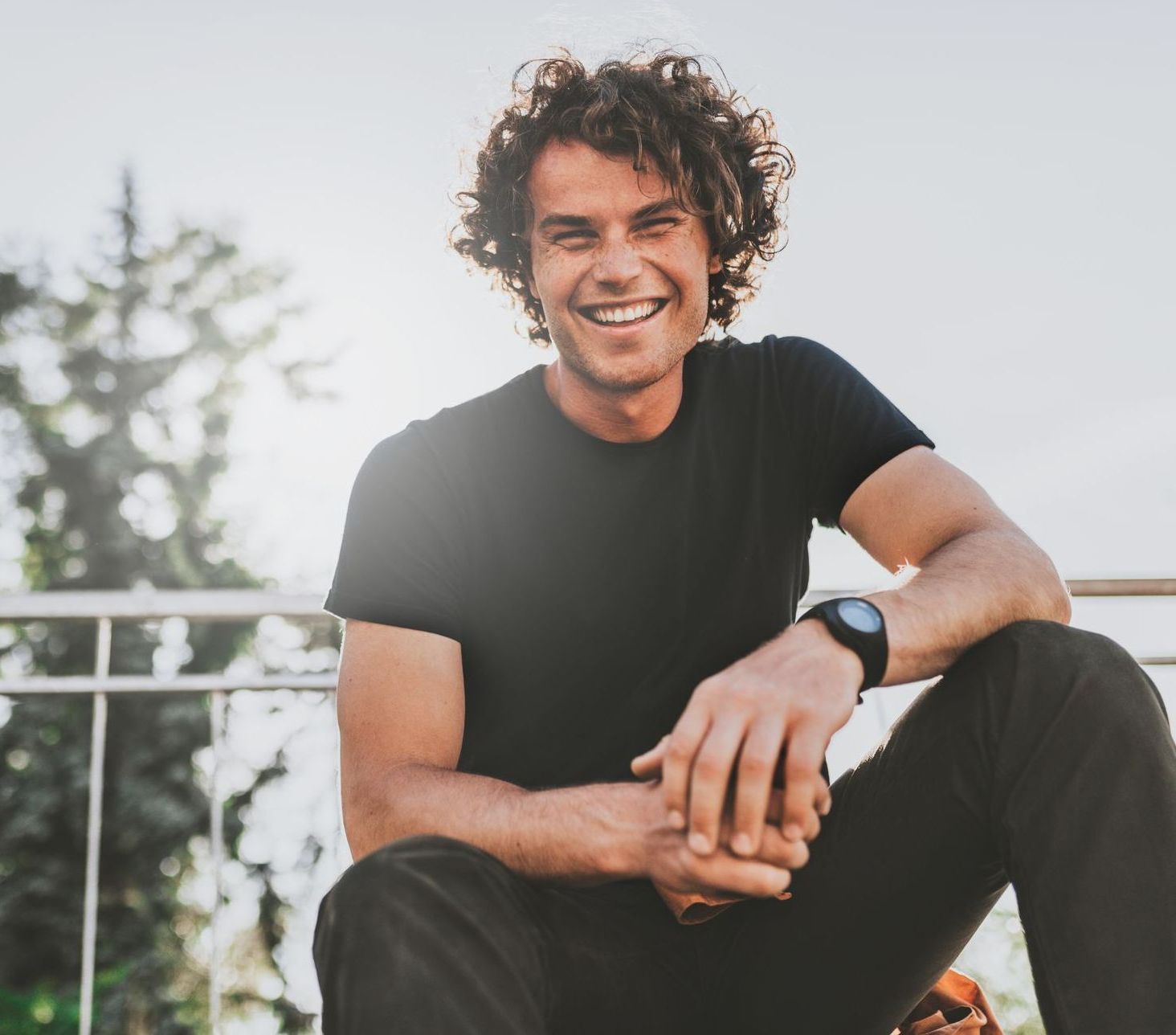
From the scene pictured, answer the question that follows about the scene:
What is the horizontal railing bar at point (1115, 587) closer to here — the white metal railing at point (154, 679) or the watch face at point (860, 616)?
the white metal railing at point (154, 679)

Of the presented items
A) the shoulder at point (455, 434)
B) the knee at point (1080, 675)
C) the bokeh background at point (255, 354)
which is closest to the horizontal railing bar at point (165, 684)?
the shoulder at point (455, 434)

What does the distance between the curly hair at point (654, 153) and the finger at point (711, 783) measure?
1.29 metres

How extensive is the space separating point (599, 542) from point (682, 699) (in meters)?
0.29

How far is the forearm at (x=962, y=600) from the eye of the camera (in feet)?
4.31

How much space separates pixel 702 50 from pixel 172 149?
58.2ft

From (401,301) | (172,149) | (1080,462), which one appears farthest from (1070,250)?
(172,149)

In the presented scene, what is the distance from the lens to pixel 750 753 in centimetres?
114

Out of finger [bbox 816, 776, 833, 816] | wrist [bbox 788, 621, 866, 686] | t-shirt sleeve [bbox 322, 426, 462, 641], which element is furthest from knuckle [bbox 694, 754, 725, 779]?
t-shirt sleeve [bbox 322, 426, 462, 641]

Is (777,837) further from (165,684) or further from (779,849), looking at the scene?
(165,684)

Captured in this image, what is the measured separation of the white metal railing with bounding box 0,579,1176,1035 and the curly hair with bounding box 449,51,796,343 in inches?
33.9

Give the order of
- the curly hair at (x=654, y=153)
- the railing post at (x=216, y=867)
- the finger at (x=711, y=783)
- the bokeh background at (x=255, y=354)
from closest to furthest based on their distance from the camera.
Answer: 1. the finger at (x=711, y=783)
2. the curly hair at (x=654, y=153)
3. the railing post at (x=216, y=867)
4. the bokeh background at (x=255, y=354)

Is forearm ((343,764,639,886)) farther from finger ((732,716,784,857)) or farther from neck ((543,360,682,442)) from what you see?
neck ((543,360,682,442))

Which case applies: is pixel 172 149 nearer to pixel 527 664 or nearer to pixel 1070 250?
pixel 1070 250

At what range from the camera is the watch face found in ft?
4.31
